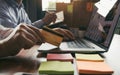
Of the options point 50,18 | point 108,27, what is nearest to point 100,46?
point 108,27

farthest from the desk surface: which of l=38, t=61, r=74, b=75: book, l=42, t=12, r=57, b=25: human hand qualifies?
l=42, t=12, r=57, b=25: human hand

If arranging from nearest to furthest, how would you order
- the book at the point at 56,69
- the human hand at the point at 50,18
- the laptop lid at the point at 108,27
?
the book at the point at 56,69 → the laptop lid at the point at 108,27 → the human hand at the point at 50,18

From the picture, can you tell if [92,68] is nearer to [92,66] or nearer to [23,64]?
[92,66]

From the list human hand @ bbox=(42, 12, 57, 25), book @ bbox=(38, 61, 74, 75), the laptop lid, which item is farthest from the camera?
human hand @ bbox=(42, 12, 57, 25)

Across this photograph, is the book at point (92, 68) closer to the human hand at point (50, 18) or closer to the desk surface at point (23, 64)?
the desk surface at point (23, 64)

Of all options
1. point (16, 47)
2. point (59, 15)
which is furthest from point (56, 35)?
point (59, 15)

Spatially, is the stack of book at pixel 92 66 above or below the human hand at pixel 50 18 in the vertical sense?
above

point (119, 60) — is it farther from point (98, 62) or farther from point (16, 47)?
point (16, 47)

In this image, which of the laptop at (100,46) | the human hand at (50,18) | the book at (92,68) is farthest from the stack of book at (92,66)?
Answer: the human hand at (50,18)

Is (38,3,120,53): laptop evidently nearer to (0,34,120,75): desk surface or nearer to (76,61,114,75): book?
(0,34,120,75): desk surface

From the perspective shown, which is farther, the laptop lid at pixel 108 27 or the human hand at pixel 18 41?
the laptop lid at pixel 108 27

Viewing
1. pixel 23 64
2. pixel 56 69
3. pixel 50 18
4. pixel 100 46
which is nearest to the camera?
pixel 56 69

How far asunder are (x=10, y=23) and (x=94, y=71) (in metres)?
1.24

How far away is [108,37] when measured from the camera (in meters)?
0.98
